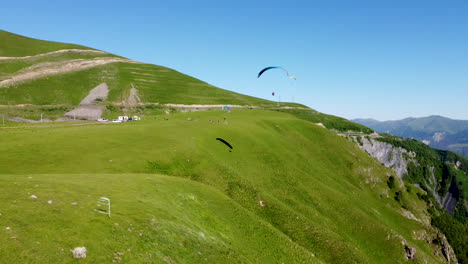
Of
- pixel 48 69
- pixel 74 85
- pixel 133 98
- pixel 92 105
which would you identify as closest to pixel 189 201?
pixel 92 105

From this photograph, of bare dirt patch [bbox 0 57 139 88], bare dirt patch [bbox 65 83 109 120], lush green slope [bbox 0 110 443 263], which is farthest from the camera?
bare dirt patch [bbox 0 57 139 88]

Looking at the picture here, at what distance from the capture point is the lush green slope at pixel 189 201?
59.5ft

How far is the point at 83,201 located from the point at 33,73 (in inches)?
6707

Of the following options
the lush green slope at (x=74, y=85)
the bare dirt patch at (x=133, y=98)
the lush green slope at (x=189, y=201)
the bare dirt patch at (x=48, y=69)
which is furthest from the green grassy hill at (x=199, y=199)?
the bare dirt patch at (x=48, y=69)

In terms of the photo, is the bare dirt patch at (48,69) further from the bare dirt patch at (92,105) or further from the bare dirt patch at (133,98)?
the bare dirt patch at (133,98)

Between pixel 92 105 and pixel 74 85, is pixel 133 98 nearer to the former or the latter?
pixel 92 105

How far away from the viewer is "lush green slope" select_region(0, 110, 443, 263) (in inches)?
714

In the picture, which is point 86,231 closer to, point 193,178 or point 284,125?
point 193,178

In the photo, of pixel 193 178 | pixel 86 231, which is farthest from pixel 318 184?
pixel 86 231

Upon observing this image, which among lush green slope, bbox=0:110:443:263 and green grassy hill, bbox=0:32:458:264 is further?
lush green slope, bbox=0:110:443:263

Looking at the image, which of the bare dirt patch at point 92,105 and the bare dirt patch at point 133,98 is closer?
the bare dirt patch at point 92,105

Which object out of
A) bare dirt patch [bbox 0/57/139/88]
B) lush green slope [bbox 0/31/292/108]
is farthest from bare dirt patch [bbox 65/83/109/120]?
bare dirt patch [bbox 0/57/139/88]

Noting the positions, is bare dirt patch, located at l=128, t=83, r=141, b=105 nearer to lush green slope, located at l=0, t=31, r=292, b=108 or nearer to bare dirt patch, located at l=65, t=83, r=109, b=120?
lush green slope, located at l=0, t=31, r=292, b=108

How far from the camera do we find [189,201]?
3206 centimetres
